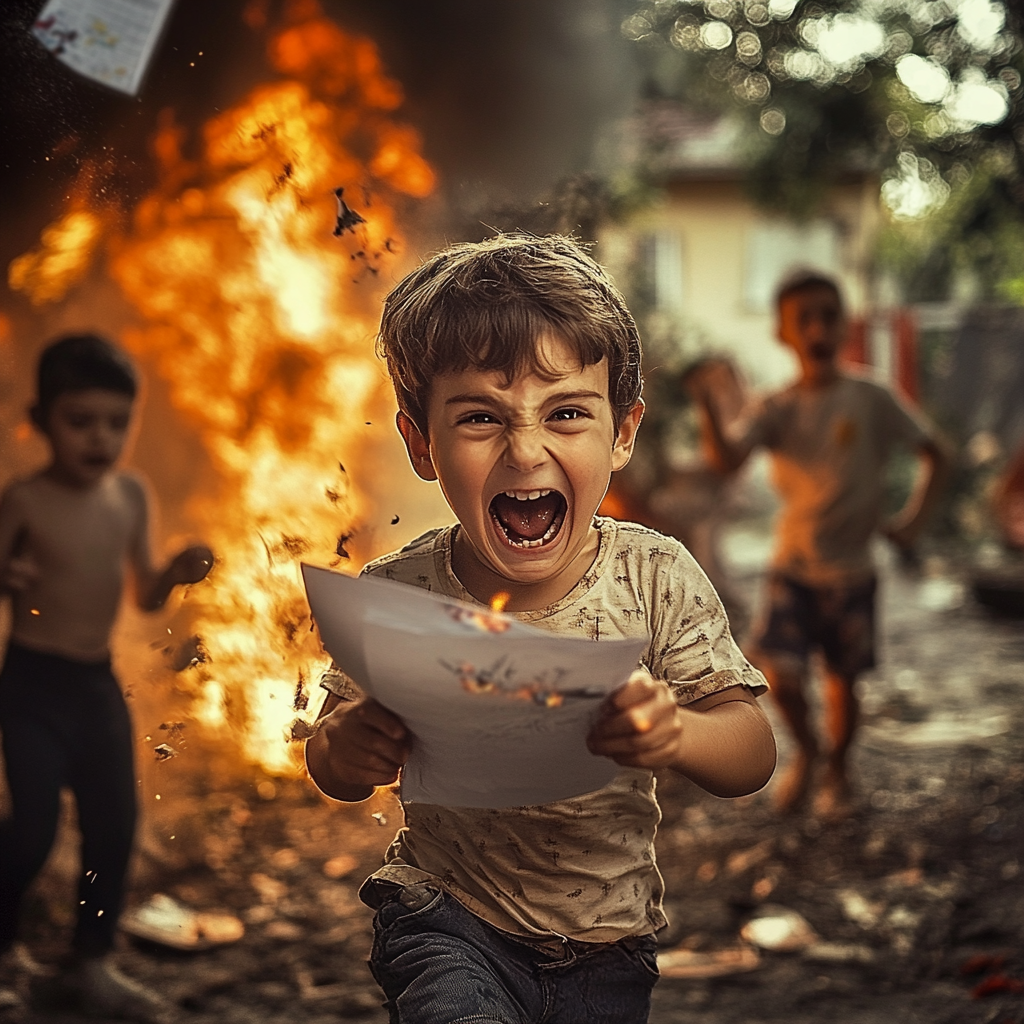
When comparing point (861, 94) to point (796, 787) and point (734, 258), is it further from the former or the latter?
point (734, 258)

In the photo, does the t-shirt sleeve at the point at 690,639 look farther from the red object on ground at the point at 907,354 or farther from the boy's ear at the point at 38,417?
the red object on ground at the point at 907,354

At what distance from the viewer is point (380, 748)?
1530 mm

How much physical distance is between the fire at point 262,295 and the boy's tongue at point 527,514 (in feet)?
4.11

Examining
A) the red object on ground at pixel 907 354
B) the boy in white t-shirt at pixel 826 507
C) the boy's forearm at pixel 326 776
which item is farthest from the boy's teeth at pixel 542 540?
the red object on ground at pixel 907 354

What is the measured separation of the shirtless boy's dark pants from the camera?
3227mm

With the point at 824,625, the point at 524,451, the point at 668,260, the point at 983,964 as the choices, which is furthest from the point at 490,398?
the point at 668,260

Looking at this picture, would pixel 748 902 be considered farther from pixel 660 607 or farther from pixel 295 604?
pixel 660 607

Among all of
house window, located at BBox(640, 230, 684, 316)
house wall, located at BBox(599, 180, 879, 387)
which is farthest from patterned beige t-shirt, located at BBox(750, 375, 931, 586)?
house window, located at BBox(640, 230, 684, 316)

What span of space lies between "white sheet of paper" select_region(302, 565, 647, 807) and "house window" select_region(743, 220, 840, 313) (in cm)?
1500

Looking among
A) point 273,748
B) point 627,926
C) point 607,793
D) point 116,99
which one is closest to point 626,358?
point 607,793

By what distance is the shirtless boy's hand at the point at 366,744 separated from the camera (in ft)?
4.99

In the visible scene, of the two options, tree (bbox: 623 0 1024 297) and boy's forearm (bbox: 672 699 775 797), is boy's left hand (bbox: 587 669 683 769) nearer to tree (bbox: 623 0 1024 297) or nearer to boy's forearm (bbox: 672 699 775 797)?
boy's forearm (bbox: 672 699 775 797)

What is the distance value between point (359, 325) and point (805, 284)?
207 centimetres

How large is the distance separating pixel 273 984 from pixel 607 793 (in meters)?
2.31
